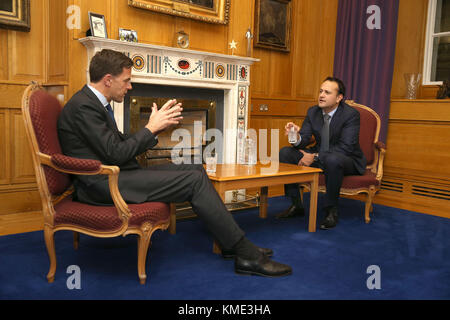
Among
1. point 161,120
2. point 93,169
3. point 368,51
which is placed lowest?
point 93,169

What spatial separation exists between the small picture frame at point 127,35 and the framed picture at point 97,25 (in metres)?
0.15

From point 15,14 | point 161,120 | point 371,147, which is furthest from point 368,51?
point 15,14

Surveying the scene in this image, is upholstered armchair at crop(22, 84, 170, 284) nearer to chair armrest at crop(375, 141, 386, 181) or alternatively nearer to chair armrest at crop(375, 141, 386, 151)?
chair armrest at crop(375, 141, 386, 181)

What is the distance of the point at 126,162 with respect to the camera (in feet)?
7.88

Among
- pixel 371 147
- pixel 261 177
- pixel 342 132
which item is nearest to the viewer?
pixel 261 177

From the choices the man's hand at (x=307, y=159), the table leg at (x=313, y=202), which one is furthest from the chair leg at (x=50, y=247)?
the man's hand at (x=307, y=159)

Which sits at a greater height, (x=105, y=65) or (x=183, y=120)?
(x=105, y=65)

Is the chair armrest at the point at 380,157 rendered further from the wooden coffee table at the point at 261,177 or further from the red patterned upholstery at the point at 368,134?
the wooden coffee table at the point at 261,177

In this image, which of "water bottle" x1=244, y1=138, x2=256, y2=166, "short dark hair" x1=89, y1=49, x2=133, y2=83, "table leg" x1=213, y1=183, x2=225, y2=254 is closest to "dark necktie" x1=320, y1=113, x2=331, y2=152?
"water bottle" x1=244, y1=138, x2=256, y2=166

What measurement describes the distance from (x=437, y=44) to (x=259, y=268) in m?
3.80

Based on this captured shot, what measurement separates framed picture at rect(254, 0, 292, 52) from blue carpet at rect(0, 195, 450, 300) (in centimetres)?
225

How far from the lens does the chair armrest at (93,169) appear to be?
6.87 feet

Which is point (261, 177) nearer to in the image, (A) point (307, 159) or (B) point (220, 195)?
(B) point (220, 195)

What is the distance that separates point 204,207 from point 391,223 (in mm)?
2176
